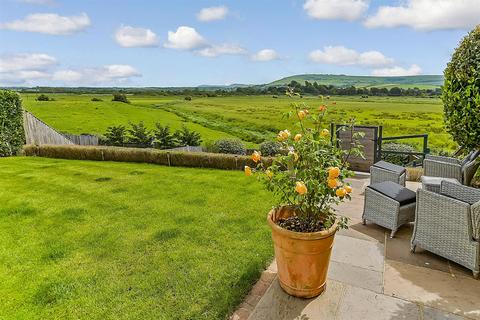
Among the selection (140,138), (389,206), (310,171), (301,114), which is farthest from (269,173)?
(140,138)

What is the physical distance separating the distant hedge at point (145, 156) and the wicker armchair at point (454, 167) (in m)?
4.23

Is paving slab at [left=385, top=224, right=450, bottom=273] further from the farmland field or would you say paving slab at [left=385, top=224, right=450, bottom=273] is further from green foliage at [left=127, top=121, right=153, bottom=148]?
the farmland field

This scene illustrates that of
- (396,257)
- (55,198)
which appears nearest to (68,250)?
(55,198)

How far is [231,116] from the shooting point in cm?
4891

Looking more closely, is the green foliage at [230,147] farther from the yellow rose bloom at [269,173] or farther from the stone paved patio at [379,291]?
the yellow rose bloom at [269,173]

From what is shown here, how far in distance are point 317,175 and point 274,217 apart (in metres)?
0.67

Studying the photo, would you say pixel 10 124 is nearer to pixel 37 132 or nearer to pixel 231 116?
pixel 37 132

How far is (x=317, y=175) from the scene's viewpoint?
255 cm

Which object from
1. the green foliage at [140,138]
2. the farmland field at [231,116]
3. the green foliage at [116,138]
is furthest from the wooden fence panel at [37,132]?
the farmland field at [231,116]

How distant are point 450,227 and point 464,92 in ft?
5.01

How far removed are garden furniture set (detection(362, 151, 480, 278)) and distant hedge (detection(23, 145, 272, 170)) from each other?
15.7 feet

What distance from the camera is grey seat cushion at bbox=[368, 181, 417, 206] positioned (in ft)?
Result: 13.2

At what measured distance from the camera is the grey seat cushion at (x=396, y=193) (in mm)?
4031

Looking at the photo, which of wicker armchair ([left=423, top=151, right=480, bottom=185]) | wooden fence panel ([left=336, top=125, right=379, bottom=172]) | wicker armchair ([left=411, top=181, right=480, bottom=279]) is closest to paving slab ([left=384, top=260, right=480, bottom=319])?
wicker armchair ([left=411, top=181, right=480, bottom=279])
